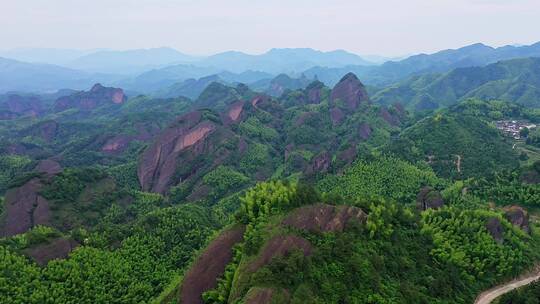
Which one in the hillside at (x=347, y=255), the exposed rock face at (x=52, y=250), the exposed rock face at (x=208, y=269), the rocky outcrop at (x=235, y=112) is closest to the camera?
the hillside at (x=347, y=255)

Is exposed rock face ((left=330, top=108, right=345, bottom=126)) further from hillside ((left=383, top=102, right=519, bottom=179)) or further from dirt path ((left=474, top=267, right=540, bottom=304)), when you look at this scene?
dirt path ((left=474, top=267, right=540, bottom=304))

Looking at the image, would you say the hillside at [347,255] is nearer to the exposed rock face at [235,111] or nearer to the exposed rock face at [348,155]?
the exposed rock face at [348,155]

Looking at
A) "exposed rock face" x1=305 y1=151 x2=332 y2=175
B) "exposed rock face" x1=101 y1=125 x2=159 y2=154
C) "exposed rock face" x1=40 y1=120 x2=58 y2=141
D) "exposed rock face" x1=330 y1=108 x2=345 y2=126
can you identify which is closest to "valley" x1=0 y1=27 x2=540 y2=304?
"exposed rock face" x1=305 y1=151 x2=332 y2=175

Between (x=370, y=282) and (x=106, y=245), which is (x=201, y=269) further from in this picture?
(x=106, y=245)

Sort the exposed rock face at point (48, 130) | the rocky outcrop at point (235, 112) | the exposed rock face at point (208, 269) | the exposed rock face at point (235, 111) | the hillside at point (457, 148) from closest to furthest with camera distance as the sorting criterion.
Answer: the exposed rock face at point (208, 269) < the hillside at point (457, 148) < the rocky outcrop at point (235, 112) < the exposed rock face at point (235, 111) < the exposed rock face at point (48, 130)

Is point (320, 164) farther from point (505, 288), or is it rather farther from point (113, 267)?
point (113, 267)

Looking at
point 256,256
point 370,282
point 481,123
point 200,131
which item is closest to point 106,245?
point 256,256

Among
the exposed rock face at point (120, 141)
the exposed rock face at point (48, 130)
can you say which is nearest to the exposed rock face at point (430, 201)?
the exposed rock face at point (120, 141)

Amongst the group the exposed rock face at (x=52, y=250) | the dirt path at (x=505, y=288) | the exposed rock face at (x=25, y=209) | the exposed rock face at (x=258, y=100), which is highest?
the exposed rock face at (x=258, y=100)
